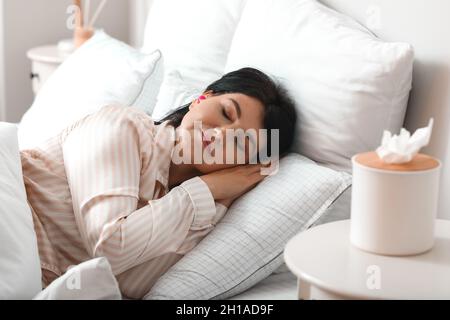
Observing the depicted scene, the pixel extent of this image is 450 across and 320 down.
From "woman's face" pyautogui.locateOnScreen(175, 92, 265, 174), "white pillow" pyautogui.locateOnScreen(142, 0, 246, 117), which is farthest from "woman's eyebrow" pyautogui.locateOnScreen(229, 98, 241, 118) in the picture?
"white pillow" pyautogui.locateOnScreen(142, 0, 246, 117)

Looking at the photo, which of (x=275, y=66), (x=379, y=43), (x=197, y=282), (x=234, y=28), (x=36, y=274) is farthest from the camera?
(x=234, y=28)

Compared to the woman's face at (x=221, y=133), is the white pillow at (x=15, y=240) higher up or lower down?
lower down

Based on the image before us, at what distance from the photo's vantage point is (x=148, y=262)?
1525 millimetres

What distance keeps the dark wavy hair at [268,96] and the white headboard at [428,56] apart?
26 centimetres

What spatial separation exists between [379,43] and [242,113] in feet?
1.07

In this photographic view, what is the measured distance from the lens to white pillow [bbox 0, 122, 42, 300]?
51.3 inches

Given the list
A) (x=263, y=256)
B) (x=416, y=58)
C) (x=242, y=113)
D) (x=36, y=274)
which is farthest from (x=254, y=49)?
(x=36, y=274)

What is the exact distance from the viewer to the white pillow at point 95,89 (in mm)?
2070

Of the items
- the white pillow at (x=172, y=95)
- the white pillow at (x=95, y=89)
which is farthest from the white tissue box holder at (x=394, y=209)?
the white pillow at (x=95, y=89)

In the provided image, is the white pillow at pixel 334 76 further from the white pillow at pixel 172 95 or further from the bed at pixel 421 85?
the white pillow at pixel 172 95

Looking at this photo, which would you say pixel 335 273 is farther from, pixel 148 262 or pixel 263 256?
pixel 148 262

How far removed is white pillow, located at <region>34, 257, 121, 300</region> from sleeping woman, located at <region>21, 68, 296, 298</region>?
160mm

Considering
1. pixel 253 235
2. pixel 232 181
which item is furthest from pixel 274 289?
pixel 232 181
